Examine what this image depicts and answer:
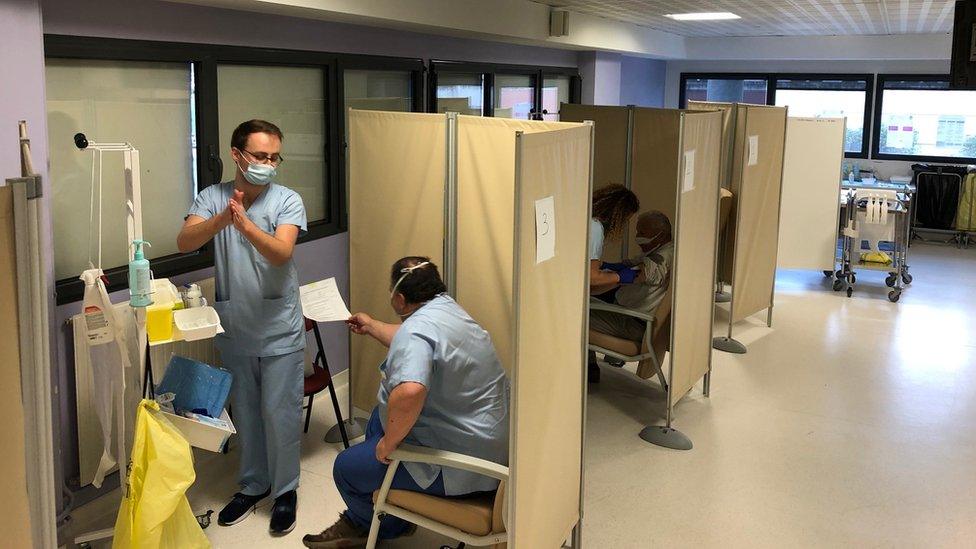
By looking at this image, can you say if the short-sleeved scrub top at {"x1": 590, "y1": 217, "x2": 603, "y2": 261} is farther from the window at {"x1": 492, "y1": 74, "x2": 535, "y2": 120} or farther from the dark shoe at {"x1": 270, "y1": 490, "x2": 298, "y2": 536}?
the window at {"x1": 492, "y1": 74, "x2": 535, "y2": 120}

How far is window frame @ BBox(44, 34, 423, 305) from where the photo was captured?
327 cm

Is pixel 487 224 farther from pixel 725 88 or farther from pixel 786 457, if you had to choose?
pixel 725 88

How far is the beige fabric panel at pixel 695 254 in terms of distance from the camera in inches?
163

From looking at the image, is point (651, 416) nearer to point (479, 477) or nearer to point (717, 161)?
point (717, 161)

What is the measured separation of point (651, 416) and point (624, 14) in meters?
3.68

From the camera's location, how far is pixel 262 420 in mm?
3539

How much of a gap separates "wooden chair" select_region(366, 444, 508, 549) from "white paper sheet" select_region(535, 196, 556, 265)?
2.17 ft

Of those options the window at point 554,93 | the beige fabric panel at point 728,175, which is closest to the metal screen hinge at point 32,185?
the beige fabric panel at point 728,175

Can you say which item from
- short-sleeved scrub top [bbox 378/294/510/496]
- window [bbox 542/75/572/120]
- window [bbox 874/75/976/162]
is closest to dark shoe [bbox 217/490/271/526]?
short-sleeved scrub top [bbox 378/294/510/496]

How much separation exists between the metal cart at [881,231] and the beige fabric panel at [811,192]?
0.74 ft

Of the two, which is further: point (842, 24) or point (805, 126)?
point (842, 24)

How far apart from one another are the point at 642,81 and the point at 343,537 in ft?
28.8

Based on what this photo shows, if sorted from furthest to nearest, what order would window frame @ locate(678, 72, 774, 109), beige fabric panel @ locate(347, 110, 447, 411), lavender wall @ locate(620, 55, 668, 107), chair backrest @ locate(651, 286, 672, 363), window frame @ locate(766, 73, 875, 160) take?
window frame @ locate(678, 72, 774, 109)
window frame @ locate(766, 73, 875, 160)
lavender wall @ locate(620, 55, 668, 107)
chair backrest @ locate(651, 286, 672, 363)
beige fabric panel @ locate(347, 110, 447, 411)

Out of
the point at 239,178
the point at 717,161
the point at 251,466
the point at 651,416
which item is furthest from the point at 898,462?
the point at 239,178
